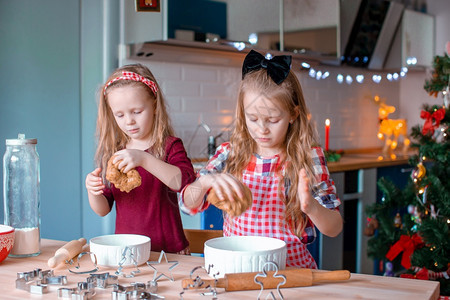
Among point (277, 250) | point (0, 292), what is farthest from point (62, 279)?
point (277, 250)

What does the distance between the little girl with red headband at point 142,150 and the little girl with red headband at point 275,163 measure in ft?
0.40

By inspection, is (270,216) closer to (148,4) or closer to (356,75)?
(356,75)

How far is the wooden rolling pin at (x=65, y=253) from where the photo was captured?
96 cm

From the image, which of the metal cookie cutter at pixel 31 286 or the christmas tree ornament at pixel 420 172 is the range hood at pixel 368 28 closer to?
the christmas tree ornament at pixel 420 172

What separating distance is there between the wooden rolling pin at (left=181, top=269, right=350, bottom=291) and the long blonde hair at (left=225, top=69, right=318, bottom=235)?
1.04ft

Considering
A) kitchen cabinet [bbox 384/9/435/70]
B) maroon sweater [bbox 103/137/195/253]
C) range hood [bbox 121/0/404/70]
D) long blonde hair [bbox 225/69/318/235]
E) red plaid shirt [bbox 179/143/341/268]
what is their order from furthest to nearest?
kitchen cabinet [bbox 384/9/435/70] < range hood [bbox 121/0/404/70] < maroon sweater [bbox 103/137/195/253] < red plaid shirt [bbox 179/143/341/268] < long blonde hair [bbox 225/69/318/235]

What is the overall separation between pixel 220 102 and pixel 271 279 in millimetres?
1828

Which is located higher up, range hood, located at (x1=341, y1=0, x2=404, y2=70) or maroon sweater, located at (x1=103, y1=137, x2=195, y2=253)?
range hood, located at (x1=341, y1=0, x2=404, y2=70)

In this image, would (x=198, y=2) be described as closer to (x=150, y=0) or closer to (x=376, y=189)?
(x=150, y=0)

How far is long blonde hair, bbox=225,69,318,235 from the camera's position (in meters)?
1.06

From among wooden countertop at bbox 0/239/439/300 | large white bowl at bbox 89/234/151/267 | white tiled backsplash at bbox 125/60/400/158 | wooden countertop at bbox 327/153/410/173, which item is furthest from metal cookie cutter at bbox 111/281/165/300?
wooden countertop at bbox 327/153/410/173

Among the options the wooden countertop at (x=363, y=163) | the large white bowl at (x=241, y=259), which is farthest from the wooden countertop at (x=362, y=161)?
the large white bowl at (x=241, y=259)

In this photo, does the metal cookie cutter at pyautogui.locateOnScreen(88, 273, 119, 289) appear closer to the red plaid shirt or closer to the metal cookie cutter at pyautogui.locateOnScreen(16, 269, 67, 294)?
the metal cookie cutter at pyautogui.locateOnScreen(16, 269, 67, 294)

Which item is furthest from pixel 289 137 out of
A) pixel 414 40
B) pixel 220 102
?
pixel 414 40
